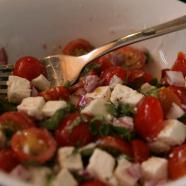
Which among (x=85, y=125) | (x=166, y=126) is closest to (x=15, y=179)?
(x=85, y=125)

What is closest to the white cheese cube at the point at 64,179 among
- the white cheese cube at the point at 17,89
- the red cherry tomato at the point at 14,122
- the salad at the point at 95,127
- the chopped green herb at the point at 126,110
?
the salad at the point at 95,127

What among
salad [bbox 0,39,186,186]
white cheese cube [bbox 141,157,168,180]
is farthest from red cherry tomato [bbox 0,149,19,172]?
white cheese cube [bbox 141,157,168,180]

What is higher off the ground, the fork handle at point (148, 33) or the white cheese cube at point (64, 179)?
the fork handle at point (148, 33)

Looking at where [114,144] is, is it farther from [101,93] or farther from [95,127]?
[101,93]

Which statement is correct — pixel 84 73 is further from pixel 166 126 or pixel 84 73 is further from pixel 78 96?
pixel 166 126

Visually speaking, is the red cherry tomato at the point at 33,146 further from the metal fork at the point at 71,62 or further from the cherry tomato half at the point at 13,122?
the metal fork at the point at 71,62

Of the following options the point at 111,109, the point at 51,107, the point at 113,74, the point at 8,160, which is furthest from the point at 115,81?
the point at 8,160
